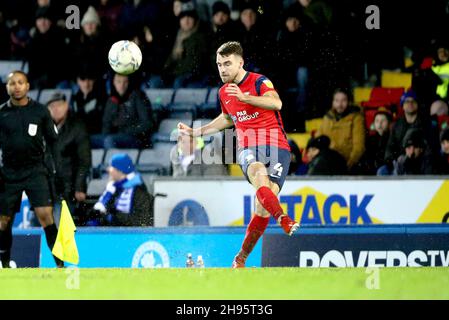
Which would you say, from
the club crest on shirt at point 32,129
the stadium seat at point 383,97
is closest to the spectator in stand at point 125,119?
the stadium seat at point 383,97

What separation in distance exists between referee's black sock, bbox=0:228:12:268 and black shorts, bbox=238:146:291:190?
2567mm

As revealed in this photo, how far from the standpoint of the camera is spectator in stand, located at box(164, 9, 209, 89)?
51.6 feet

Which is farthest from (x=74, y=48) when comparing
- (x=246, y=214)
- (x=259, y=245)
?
(x=259, y=245)

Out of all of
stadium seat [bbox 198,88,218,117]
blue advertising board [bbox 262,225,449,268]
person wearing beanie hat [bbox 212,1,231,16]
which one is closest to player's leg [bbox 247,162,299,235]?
blue advertising board [bbox 262,225,449,268]

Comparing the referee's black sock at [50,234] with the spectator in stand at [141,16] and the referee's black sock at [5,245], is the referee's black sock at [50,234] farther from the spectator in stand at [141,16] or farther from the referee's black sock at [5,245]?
the spectator in stand at [141,16]

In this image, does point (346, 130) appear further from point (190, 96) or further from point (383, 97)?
point (190, 96)

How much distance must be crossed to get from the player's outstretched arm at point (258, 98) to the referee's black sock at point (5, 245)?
285 centimetres

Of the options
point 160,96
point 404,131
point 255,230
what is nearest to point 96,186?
point 160,96

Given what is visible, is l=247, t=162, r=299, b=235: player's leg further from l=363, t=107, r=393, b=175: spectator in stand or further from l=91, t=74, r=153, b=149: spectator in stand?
l=91, t=74, r=153, b=149: spectator in stand

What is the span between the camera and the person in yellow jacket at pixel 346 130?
46.0 feet

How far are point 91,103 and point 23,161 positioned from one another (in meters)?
4.45

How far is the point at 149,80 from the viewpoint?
1620cm

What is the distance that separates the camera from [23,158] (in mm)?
11383

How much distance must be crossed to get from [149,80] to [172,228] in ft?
15.1
